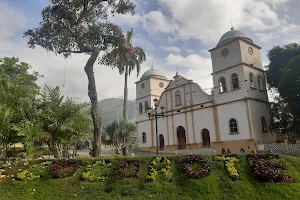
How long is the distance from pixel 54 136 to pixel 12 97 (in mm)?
3186

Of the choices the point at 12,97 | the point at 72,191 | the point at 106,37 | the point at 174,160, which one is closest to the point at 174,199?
the point at 174,160

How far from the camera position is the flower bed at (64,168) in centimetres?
1077

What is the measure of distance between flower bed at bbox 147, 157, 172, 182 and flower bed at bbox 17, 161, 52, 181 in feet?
14.0

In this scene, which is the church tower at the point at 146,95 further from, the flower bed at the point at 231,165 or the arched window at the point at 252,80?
the flower bed at the point at 231,165

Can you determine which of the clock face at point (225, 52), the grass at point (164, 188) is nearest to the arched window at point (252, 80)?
the clock face at point (225, 52)

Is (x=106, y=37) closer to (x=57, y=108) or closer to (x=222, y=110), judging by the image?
(x=57, y=108)

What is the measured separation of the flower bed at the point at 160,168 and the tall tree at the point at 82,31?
5.44 m

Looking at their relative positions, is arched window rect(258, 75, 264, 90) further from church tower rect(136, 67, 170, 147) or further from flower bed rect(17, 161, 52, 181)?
flower bed rect(17, 161, 52, 181)

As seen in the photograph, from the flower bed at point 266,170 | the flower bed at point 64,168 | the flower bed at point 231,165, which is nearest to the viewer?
the flower bed at point 266,170

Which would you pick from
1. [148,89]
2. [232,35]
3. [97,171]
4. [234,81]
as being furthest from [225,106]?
[97,171]

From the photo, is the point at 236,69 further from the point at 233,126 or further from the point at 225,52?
the point at 233,126

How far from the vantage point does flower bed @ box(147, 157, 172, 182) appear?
10.2 m

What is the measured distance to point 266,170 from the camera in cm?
1005

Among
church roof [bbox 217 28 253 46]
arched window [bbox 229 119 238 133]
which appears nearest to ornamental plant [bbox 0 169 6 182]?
arched window [bbox 229 119 238 133]
